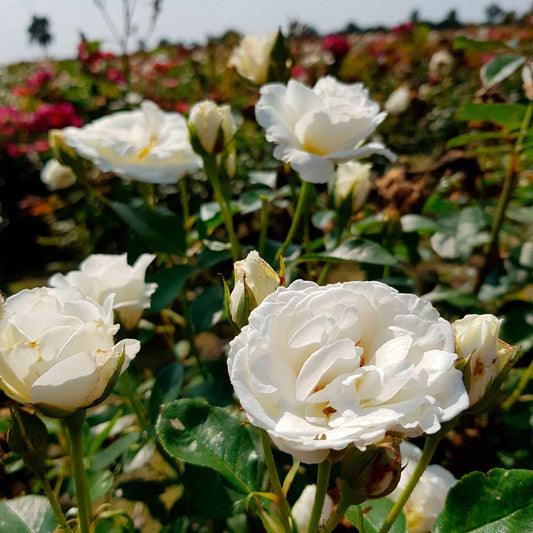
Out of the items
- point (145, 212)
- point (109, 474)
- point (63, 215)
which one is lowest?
point (63, 215)

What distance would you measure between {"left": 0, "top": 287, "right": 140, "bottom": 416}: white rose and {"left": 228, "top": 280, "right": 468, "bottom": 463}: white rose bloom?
12 cm

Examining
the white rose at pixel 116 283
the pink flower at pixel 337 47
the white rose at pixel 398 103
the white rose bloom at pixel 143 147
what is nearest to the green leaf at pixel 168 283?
the white rose at pixel 116 283

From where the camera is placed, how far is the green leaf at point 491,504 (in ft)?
1.33

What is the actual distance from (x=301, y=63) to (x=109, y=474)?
300 cm

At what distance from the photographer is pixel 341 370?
0.35 metres

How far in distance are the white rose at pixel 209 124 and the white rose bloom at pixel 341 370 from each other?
0.39 m

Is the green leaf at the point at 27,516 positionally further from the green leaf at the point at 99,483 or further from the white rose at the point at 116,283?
the white rose at the point at 116,283

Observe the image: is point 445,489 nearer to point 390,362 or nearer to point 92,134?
point 390,362

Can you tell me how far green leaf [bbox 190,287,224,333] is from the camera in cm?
77

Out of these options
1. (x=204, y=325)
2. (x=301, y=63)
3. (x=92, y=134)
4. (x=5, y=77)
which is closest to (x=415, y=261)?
(x=204, y=325)

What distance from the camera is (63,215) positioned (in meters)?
2.30

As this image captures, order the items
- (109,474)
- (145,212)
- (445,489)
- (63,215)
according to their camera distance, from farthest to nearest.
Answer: (63,215), (145,212), (109,474), (445,489)

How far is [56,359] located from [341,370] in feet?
0.71

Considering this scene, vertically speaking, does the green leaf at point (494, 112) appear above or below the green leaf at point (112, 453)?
above
